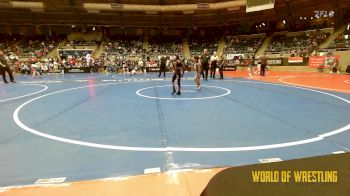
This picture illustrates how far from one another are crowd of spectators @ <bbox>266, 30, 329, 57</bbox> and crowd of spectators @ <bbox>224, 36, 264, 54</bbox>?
2359mm

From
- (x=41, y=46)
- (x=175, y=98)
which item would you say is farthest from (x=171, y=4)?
(x=175, y=98)

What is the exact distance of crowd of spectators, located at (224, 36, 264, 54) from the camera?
4178cm

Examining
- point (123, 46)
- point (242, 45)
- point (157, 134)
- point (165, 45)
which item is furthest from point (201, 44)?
point (157, 134)

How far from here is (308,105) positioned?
9391mm

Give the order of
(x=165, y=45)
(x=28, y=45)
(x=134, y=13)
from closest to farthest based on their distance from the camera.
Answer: (x=28, y=45) → (x=134, y=13) → (x=165, y=45)

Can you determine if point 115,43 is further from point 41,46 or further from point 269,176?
point 269,176

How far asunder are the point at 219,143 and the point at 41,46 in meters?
44.1

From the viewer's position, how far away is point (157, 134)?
20.6 feet

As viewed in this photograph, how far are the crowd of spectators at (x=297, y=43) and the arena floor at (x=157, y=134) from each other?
26.5m

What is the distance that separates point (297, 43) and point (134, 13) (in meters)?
25.2

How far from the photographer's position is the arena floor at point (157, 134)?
4539 millimetres

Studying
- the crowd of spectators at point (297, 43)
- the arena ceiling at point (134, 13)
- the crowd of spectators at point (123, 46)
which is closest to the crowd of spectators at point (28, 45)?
the arena ceiling at point (134, 13)

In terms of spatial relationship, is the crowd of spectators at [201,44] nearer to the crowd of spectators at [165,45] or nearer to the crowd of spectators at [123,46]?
the crowd of spectators at [165,45]

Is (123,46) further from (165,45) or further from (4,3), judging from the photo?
(4,3)
